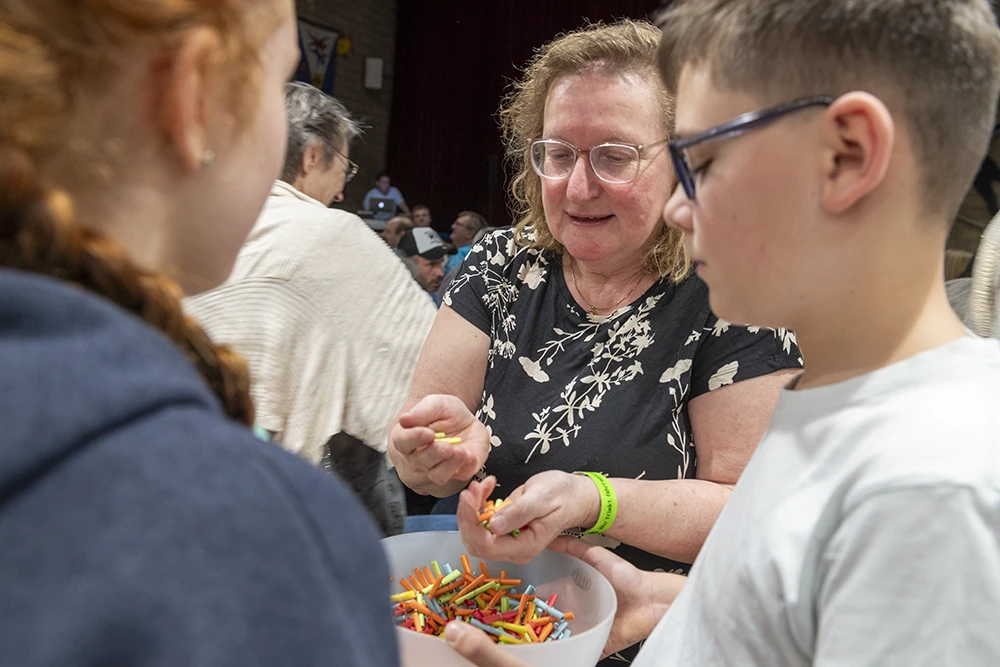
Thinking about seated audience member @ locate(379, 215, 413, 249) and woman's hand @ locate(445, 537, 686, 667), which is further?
seated audience member @ locate(379, 215, 413, 249)

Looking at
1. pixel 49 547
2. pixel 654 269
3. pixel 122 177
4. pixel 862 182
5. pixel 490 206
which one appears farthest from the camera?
pixel 490 206

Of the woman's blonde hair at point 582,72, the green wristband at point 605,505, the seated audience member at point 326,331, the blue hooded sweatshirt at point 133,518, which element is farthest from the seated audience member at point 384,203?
the blue hooded sweatshirt at point 133,518

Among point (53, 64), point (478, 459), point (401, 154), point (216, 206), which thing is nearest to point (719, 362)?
point (478, 459)

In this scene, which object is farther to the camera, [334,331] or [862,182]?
[334,331]

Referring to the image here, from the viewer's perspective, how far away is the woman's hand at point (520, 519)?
3.38ft

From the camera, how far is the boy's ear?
2.02ft

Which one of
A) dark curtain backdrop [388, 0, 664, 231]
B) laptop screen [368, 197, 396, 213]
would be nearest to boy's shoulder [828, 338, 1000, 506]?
laptop screen [368, 197, 396, 213]

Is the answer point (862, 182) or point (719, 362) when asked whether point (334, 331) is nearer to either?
point (719, 362)

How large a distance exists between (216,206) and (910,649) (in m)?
0.55

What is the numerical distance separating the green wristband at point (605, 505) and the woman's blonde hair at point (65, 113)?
31.5 inches

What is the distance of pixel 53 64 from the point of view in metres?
0.42

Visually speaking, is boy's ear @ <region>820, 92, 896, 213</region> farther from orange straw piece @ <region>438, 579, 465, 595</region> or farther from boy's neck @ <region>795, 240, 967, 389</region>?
orange straw piece @ <region>438, 579, 465, 595</region>

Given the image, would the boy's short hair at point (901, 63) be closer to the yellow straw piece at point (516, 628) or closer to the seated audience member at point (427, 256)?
the yellow straw piece at point (516, 628)

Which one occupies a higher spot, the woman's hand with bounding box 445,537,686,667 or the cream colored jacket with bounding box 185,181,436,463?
the cream colored jacket with bounding box 185,181,436,463
